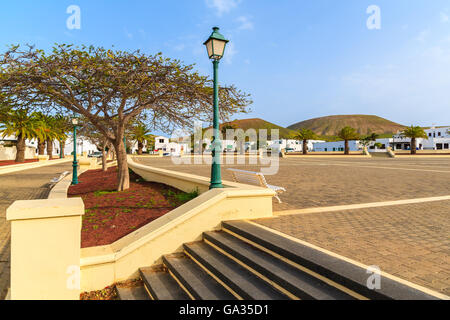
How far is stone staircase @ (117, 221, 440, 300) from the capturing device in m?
2.83

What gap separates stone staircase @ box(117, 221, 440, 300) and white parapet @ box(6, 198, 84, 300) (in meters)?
0.86

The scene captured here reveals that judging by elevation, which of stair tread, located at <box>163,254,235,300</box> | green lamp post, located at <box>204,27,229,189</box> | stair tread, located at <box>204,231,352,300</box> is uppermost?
Answer: green lamp post, located at <box>204,27,229,189</box>

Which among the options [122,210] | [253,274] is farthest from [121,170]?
[253,274]

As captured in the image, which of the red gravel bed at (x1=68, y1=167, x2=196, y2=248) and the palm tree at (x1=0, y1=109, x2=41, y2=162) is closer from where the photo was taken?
the red gravel bed at (x1=68, y1=167, x2=196, y2=248)

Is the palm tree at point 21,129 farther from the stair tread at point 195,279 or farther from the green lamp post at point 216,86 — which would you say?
the stair tread at point 195,279

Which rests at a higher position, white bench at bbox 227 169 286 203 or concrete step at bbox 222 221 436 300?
white bench at bbox 227 169 286 203

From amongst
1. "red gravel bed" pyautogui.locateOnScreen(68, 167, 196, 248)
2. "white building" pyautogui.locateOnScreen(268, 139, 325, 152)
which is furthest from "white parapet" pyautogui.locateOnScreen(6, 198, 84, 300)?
"white building" pyautogui.locateOnScreen(268, 139, 325, 152)

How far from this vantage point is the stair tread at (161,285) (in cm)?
374

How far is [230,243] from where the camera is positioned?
14.6 ft

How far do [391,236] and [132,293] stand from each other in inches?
169

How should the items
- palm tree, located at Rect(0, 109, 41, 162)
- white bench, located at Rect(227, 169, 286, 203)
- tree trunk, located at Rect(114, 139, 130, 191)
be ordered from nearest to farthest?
white bench, located at Rect(227, 169, 286, 203) → tree trunk, located at Rect(114, 139, 130, 191) → palm tree, located at Rect(0, 109, 41, 162)

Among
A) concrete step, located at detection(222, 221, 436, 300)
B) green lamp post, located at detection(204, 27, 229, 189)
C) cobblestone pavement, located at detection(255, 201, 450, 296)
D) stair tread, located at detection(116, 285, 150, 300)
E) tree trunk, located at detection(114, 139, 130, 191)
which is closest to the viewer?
concrete step, located at detection(222, 221, 436, 300)

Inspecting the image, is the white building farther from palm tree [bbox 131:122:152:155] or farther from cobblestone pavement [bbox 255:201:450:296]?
cobblestone pavement [bbox 255:201:450:296]

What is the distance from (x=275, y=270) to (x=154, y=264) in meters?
2.34
